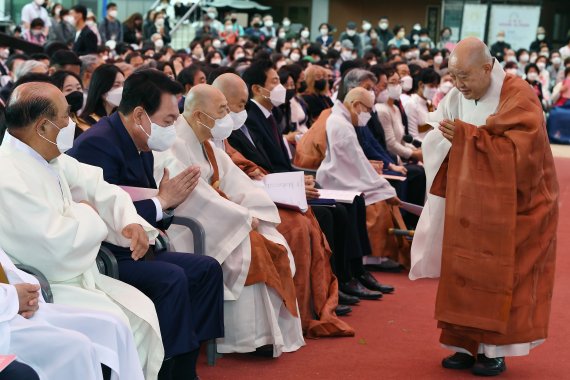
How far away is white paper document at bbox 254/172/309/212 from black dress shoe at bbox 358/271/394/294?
114 cm

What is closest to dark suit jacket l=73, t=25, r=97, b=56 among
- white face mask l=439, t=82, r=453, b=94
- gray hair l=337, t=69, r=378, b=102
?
white face mask l=439, t=82, r=453, b=94

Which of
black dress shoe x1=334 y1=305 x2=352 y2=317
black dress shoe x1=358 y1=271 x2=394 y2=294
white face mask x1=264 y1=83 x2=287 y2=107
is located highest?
white face mask x1=264 y1=83 x2=287 y2=107

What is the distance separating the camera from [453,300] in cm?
460

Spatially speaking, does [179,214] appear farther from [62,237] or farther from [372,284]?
[372,284]

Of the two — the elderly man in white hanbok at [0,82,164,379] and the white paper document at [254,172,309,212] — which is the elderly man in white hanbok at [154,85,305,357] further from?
the elderly man in white hanbok at [0,82,164,379]

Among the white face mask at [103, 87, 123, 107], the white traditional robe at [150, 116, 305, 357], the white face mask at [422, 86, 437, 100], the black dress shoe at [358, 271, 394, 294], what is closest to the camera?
the white traditional robe at [150, 116, 305, 357]

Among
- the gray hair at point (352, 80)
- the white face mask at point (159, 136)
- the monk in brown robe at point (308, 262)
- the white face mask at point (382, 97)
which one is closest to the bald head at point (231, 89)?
the monk in brown robe at point (308, 262)

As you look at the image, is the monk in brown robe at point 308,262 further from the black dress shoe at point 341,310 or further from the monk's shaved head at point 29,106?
the monk's shaved head at point 29,106

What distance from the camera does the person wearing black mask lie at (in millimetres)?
5492

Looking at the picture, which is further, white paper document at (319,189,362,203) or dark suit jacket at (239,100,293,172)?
dark suit jacket at (239,100,293,172)

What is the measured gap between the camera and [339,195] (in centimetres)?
617

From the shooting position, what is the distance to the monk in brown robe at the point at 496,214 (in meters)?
4.49

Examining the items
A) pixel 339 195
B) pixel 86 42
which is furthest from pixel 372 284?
pixel 86 42

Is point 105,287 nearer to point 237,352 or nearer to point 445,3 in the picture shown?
point 237,352
